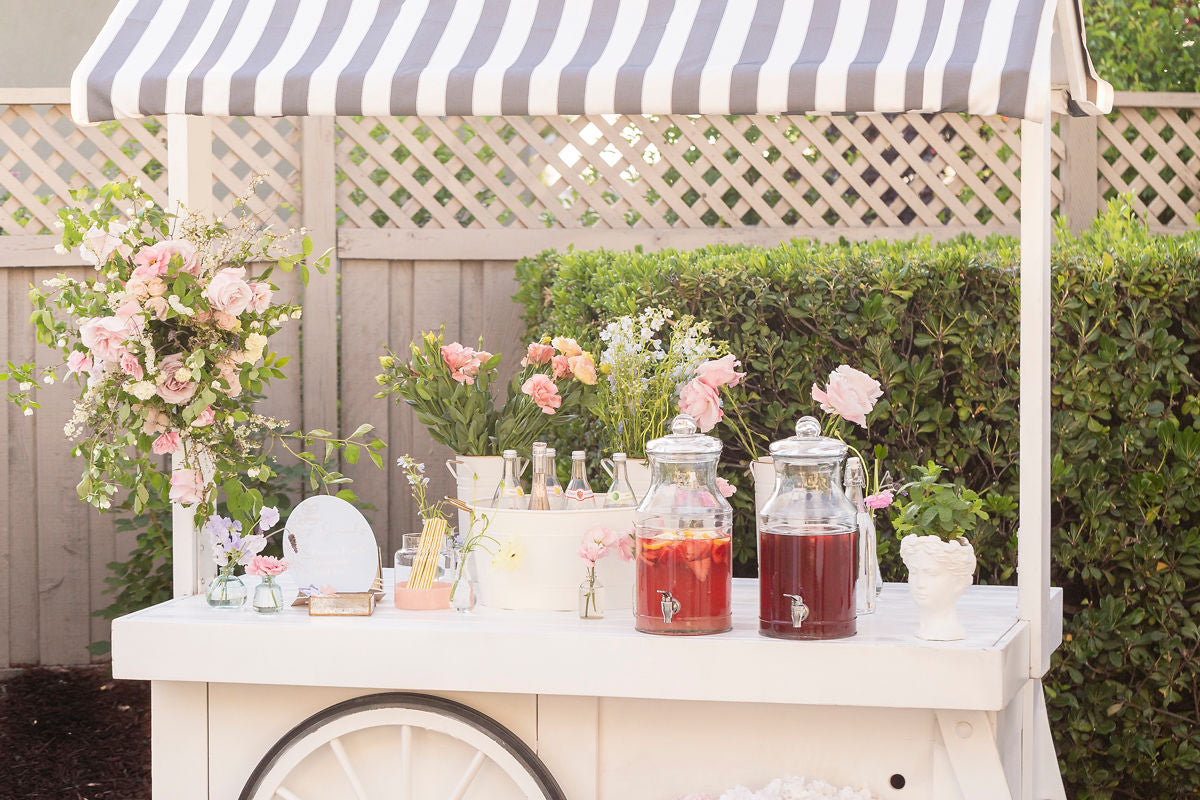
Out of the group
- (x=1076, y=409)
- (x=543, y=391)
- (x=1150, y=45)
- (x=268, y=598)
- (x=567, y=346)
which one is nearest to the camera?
(x=268, y=598)

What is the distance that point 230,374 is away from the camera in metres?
2.21

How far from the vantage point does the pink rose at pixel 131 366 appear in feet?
6.97

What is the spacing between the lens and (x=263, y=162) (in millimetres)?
4387

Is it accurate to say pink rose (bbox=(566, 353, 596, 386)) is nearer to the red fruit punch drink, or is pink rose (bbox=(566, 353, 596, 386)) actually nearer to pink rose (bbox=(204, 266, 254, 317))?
the red fruit punch drink

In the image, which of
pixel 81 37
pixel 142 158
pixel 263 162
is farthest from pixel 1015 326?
pixel 81 37

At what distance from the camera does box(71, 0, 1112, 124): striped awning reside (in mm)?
1947

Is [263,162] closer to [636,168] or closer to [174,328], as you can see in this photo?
[636,168]

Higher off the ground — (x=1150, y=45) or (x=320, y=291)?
(x=1150, y=45)

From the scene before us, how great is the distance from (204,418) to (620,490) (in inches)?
27.7

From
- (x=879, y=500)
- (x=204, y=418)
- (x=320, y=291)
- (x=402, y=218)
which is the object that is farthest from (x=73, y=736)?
(x=879, y=500)

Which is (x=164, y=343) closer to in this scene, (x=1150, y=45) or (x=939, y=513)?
(x=939, y=513)

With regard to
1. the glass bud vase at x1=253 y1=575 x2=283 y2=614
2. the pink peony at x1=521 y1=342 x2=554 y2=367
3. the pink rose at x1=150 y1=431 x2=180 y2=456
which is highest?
the pink peony at x1=521 y1=342 x2=554 y2=367

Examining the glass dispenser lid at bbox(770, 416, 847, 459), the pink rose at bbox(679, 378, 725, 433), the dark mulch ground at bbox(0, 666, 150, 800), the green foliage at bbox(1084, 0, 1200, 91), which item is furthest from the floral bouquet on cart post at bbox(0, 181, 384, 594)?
the green foliage at bbox(1084, 0, 1200, 91)

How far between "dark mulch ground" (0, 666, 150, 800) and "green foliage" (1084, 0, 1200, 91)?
439cm
